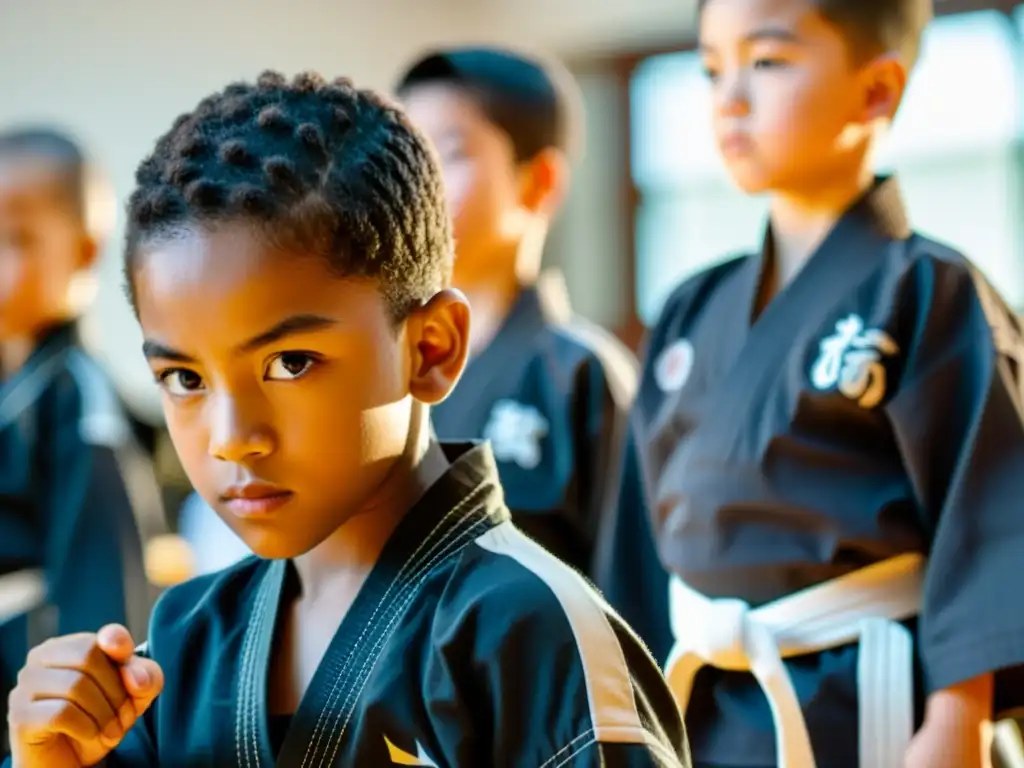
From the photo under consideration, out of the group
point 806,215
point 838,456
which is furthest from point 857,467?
point 806,215

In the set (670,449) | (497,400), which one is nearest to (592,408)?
(497,400)

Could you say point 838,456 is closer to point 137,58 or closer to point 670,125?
point 670,125

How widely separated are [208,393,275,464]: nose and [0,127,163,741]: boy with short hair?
1356 millimetres

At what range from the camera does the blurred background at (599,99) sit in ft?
16.0

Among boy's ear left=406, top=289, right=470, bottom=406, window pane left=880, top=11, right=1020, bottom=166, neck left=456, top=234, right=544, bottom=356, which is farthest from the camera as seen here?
window pane left=880, top=11, right=1020, bottom=166

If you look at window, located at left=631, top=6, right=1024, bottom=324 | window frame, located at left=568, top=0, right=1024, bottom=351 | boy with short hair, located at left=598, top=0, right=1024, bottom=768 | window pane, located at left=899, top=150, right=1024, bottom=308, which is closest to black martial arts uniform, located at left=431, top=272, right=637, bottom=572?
boy with short hair, located at left=598, top=0, right=1024, bottom=768

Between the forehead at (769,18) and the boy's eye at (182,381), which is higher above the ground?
the forehead at (769,18)

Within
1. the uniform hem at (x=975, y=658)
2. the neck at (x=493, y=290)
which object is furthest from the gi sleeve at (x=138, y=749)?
the neck at (x=493, y=290)

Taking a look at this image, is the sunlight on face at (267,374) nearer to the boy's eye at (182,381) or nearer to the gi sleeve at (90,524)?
the boy's eye at (182,381)

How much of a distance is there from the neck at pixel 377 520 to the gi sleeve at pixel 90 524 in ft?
3.92

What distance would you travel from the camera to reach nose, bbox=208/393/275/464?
97 centimetres

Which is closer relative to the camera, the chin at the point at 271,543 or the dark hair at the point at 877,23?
the chin at the point at 271,543

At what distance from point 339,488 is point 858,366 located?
633mm

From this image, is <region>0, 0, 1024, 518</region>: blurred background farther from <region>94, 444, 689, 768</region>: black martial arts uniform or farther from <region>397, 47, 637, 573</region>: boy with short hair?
<region>94, 444, 689, 768</region>: black martial arts uniform
